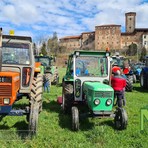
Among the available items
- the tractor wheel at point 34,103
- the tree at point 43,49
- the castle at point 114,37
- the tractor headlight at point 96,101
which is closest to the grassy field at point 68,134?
the tractor wheel at point 34,103

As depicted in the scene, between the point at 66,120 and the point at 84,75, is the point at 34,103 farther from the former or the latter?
the point at 84,75

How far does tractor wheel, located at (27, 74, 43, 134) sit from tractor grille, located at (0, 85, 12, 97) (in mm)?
872

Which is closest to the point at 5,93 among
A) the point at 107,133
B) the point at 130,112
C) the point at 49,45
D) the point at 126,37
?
the point at 107,133

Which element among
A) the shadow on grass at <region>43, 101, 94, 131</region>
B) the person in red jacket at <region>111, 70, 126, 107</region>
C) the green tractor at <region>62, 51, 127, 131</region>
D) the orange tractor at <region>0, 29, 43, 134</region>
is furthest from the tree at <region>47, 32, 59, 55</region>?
the orange tractor at <region>0, 29, 43, 134</region>

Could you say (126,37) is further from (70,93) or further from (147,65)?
(70,93)

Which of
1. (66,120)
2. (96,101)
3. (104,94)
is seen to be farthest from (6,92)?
(66,120)

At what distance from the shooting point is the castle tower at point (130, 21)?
13300cm

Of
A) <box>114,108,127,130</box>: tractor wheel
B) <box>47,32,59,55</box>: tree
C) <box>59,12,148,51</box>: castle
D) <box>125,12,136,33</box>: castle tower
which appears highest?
<box>125,12,136,33</box>: castle tower

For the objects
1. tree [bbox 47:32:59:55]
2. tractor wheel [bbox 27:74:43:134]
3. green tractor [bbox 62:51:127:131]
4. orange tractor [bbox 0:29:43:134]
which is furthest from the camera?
tree [bbox 47:32:59:55]

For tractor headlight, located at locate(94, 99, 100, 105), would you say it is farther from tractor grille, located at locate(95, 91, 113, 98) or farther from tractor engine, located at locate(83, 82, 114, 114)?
tractor grille, located at locate(95, 91, 113, 98)

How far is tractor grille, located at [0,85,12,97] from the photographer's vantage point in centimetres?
661

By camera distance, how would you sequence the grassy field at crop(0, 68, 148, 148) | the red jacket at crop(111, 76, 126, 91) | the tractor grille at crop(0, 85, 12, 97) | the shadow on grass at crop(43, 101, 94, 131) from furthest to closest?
the red jacket at crop(111, 76, 126, 91), the shadow on grass at crop(43, 101, 94, 131), the grassy field at crop(0, 68, 148, 148), the tractor grille at crop(0, 85, 12, 97)

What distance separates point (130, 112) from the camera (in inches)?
416

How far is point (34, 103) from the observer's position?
25.8 feet
